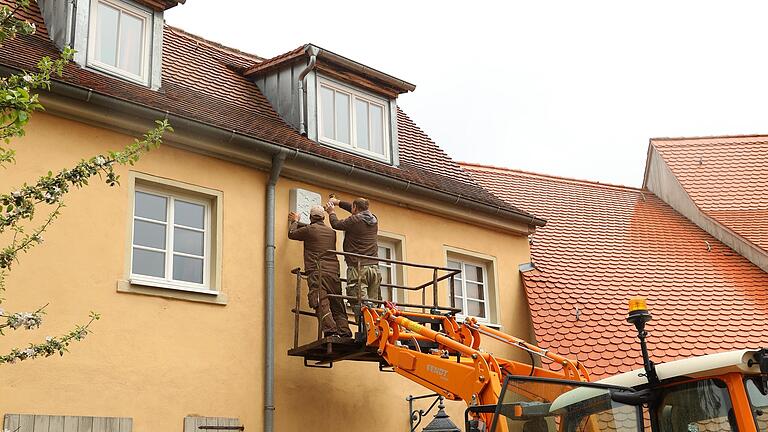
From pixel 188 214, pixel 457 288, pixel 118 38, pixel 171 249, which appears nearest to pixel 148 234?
pixel 171 249

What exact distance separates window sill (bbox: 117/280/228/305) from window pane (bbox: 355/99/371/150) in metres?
4.21

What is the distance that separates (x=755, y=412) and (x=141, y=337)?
7.05m

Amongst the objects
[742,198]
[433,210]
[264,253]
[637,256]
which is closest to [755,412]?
[264,253]

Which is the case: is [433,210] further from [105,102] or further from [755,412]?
[755,412]

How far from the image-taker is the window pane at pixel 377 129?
51.6 ft

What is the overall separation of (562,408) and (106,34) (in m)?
8.57

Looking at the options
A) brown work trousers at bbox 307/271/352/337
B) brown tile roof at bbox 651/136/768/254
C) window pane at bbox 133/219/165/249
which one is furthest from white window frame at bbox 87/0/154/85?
brown tile roof at bbox 651/136/768/254

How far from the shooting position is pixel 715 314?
1664cm

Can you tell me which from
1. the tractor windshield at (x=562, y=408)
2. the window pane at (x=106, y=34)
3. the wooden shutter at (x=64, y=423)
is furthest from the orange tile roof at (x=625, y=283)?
the tractor windshield at (x=562, y=408)

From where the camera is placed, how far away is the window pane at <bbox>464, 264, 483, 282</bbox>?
1614cm

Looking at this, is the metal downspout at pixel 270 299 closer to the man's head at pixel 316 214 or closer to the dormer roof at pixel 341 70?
the man's head at pixel 316 214

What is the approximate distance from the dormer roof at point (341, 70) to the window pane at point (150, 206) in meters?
3.86

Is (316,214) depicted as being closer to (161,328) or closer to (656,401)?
(161,328)

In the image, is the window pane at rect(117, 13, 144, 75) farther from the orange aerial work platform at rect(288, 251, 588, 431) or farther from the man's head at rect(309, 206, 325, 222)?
the orange aerial work platform at rect(288, 251, 588, 431)
